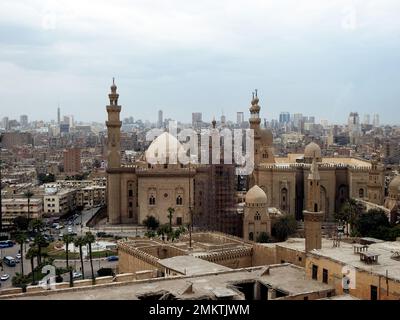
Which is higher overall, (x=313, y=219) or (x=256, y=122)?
(x=256, y=122)

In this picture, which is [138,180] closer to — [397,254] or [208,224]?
[208,224]

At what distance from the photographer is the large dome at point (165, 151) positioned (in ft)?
107

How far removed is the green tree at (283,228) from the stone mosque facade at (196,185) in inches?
168

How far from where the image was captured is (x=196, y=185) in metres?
32.2

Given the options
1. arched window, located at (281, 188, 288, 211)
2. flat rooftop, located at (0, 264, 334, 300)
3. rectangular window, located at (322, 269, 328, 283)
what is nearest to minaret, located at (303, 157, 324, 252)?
flat rooftop, located at (0, 264, 334, 300)

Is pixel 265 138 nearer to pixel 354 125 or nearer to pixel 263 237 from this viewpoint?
pixel 263 237

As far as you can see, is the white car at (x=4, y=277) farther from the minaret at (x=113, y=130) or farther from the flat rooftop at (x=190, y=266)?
the minaret at (x=113, y=130)

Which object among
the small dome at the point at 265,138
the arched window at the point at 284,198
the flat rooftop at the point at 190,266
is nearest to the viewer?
the flat rooftop at the point at 190,266

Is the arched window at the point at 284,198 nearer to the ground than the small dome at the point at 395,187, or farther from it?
nearer to the ground

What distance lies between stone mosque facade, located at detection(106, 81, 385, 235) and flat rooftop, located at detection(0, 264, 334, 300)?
1648 cm

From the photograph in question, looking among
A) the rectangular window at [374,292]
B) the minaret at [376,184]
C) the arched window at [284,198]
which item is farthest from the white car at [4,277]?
the minaret at [376,184]

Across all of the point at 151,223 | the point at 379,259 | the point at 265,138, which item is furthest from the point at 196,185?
the point at 379,259

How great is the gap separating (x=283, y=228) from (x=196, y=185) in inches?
285
